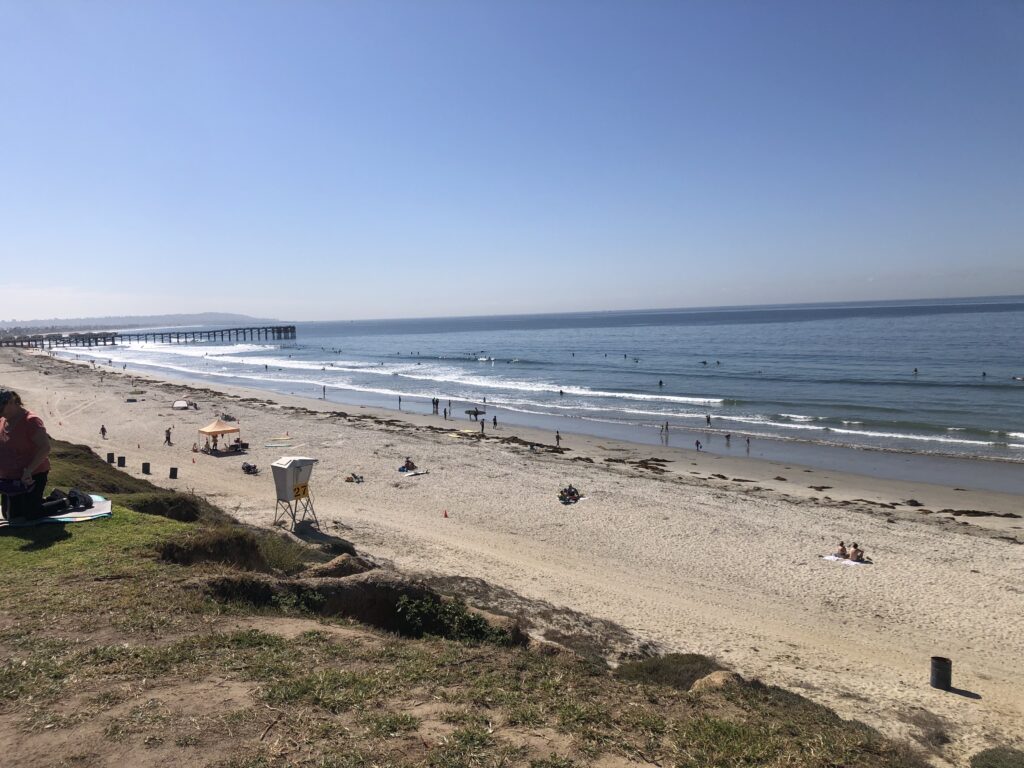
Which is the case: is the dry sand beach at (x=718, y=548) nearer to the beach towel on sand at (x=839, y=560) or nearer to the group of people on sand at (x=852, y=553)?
the beach towel on sand at (x=839, y=560)

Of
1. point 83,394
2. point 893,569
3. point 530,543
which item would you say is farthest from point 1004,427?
point 83,394

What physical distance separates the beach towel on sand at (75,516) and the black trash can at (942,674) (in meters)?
12.5

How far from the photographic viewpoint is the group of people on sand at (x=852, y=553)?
1533 centimetres

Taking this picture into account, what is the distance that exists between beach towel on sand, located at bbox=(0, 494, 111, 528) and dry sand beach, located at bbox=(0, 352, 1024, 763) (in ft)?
18.2

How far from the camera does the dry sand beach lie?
399 inches

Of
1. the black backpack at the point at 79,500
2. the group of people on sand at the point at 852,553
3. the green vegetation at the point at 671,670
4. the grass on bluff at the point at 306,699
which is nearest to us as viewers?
the grass on bluff at the point at 306,699

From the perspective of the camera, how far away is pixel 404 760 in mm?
4500

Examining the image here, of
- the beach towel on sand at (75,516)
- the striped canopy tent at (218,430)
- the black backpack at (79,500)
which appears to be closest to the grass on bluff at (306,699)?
the beach towel on sand at (75,516)

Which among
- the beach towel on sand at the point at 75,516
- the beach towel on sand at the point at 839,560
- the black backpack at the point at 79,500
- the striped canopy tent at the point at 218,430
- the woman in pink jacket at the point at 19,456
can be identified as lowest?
the beach towel on sand at the point at 839,560

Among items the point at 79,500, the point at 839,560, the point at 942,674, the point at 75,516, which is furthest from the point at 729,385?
the point at 75,516

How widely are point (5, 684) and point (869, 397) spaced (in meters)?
44.1

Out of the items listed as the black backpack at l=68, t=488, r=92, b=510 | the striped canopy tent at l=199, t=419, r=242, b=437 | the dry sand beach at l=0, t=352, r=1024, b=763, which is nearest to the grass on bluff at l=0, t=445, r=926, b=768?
the black backpack at l=68, t=488, r=92, b=510

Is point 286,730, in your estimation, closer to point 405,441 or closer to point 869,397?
point 405,441

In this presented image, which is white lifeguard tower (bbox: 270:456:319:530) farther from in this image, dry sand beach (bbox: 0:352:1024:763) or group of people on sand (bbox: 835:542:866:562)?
group of people on sand (bbox: 835:542:866:562)
